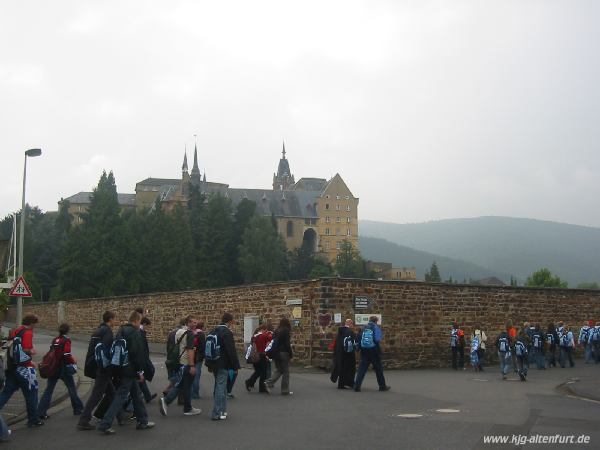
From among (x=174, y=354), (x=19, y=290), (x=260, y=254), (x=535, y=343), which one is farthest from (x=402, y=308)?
(x=260, y=254)

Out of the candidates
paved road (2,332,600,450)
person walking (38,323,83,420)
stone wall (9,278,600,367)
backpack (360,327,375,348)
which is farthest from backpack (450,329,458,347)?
person walking (38,323,83,420)

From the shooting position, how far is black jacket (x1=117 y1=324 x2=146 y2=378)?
31.4 ft

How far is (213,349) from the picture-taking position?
10906 mm

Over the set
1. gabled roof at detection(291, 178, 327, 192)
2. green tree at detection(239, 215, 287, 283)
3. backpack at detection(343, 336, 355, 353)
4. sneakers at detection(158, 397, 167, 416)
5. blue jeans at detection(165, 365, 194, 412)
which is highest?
gabled roof at detection(291, 178, 327, 192)

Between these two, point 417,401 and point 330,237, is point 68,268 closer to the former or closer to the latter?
point 417,401

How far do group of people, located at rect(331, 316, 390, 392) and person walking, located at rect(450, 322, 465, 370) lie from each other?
643cm

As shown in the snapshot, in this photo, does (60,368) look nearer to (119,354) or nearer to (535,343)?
(119,354)

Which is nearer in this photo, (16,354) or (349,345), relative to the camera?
(16,354)

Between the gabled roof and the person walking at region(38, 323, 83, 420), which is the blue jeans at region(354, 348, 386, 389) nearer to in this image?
the person walking at region(38, 323, 83, 420)

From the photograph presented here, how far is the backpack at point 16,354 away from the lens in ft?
32.7

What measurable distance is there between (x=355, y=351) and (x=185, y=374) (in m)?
5.32

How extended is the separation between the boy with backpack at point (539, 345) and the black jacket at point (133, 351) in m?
15.5

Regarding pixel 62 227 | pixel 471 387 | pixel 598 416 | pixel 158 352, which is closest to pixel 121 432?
pixel 598 416

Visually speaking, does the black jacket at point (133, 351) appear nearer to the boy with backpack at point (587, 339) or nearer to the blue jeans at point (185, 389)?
the blue jeans at point (185, 389)
